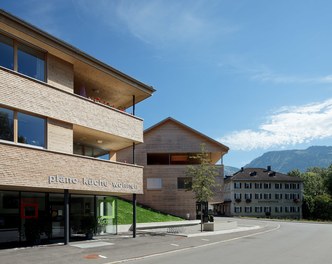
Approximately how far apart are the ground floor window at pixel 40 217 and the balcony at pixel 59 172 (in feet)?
6.17

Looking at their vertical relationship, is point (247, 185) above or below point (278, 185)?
above

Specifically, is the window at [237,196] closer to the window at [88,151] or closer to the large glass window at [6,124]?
the window at [88,151]

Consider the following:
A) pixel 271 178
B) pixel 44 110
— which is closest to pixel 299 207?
pixel 271 178

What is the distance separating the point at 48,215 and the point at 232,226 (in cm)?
1979

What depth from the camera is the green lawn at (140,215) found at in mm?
38469

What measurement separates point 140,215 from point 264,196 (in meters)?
76.9

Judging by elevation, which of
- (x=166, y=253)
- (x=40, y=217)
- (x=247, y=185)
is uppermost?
(x=247, y=185)

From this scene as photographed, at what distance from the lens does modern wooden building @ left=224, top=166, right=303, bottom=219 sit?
113812mm

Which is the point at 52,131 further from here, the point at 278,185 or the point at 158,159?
the point at 278,185

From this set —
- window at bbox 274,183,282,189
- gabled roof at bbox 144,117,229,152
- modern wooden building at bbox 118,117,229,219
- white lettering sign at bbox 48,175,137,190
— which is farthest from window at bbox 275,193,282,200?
white lettering sign at bbox 48,175,137,190

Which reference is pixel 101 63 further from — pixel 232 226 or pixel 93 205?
pixel 232 226

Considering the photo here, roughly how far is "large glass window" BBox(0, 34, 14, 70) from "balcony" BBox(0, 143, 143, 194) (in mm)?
3818

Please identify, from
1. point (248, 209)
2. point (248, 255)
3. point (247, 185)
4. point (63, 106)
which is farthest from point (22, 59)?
point (247, 185)

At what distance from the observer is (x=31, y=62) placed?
22219mm
